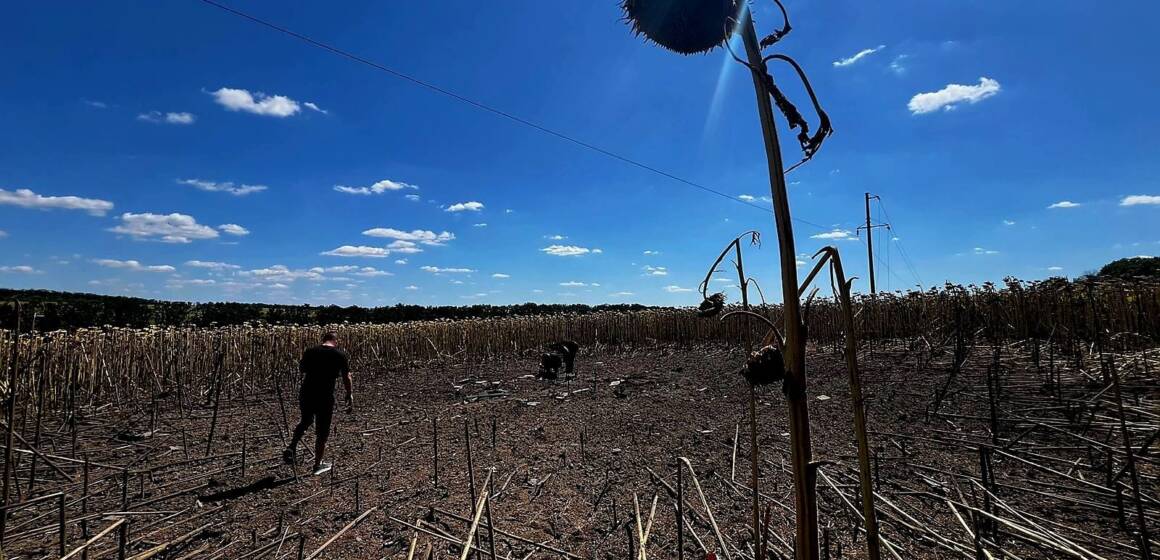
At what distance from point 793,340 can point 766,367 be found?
0.17m

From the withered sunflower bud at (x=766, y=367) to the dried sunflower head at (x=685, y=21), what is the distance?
28.0 inches

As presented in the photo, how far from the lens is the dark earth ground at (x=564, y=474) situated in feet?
12.5

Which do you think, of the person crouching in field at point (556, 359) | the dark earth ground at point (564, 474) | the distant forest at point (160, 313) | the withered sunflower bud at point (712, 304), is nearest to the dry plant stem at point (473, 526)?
the dark earth ground at point (564, 474)

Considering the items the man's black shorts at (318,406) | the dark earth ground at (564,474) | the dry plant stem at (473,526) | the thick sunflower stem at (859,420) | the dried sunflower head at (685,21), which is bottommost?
the dark earth ground at (564,474)

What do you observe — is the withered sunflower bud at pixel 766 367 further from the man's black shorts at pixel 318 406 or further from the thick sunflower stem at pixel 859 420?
the man's black shorts at pixel 318 406

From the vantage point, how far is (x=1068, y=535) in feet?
11.0

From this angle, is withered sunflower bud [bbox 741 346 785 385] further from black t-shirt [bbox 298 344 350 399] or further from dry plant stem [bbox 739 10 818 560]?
black t-shirt [bbox 298 344 350 399]

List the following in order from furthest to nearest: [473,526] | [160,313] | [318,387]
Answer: [160,313]
[318,387]
[473,526]

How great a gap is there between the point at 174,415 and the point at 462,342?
11.6 meters

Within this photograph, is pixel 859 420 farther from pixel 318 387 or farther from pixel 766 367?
pixel 318 387

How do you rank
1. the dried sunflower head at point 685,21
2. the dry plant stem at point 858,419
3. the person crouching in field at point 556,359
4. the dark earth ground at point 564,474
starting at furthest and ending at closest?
1. the person crouching in field at point 556,359
2. the dark earth ground at point 564,474
3. the dried sunflower head at point 685,21
4. the dry plant stem at point 858,419

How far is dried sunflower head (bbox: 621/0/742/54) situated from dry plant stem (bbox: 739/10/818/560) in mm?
390

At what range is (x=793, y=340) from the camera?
804 mm

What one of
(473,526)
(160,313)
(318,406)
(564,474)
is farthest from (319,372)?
(160,313)
